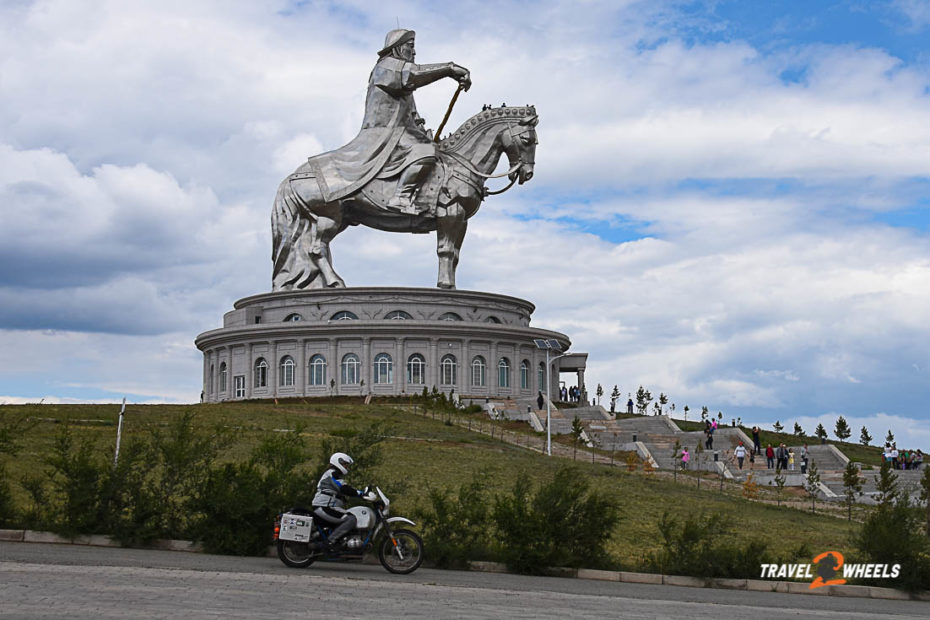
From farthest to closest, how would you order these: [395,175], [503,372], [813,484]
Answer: [503,372] < [395,175] < [813,484]

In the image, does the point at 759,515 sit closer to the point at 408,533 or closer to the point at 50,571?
the point at 408,533

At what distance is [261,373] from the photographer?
5600 cm

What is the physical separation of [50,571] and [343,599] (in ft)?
11.9

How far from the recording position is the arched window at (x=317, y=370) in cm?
5431

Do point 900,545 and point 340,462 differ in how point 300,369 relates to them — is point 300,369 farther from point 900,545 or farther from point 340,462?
point 900,545

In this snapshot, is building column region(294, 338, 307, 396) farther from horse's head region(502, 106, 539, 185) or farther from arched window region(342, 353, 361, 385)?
horse's head region(502, 106, 539, 185)

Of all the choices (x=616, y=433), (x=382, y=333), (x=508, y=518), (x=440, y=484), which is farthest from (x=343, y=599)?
(x=382, y=333)

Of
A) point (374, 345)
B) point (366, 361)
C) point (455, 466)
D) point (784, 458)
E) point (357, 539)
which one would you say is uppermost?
Result: point (374, 345)

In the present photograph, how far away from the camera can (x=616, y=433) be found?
41.8 m

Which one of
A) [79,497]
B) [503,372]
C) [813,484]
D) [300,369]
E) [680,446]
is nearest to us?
[79,497]

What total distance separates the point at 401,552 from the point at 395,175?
4125 cm

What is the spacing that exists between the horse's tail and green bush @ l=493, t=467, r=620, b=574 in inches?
1569

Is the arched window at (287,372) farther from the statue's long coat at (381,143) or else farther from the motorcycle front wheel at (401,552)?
the motorcycle front wheel at (401,552)

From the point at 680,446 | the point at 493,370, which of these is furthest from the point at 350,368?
the point at 680,446
